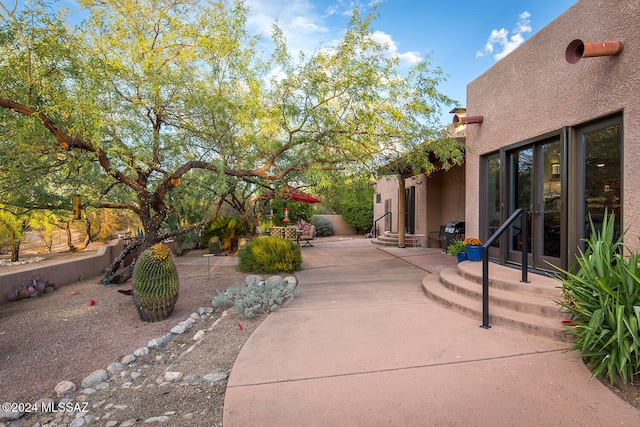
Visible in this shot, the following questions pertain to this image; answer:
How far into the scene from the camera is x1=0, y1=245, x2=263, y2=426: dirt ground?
106 inches

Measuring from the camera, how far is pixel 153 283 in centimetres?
465

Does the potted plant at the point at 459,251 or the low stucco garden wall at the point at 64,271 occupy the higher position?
the potted plant at the point at 459,251

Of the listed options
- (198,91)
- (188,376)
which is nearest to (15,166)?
(198,91)

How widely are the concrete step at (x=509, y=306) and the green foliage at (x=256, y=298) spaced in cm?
217

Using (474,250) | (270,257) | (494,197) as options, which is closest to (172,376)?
(270,257)

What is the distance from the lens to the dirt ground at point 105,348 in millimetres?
2691

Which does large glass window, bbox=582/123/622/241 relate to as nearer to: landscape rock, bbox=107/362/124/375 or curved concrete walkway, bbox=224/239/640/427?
curved concrete walkway, bbox=224/239/640/427

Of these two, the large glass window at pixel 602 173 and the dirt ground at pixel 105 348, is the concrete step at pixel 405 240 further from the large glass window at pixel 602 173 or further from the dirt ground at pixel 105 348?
the dirt ground at pixel 105 348

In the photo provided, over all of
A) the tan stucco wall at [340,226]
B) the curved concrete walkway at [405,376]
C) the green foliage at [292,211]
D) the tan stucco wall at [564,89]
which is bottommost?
the curved concrete walkway at [405,376]

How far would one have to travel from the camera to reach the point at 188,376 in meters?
3.08

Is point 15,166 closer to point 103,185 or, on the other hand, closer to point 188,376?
point 103,185

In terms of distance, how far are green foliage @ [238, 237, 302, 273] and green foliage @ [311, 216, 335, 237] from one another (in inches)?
460

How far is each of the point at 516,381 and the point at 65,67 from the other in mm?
6056

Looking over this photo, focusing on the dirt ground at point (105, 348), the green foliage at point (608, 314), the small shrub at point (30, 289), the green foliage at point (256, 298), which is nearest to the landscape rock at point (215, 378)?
the dirt ground at point (105, 348)
